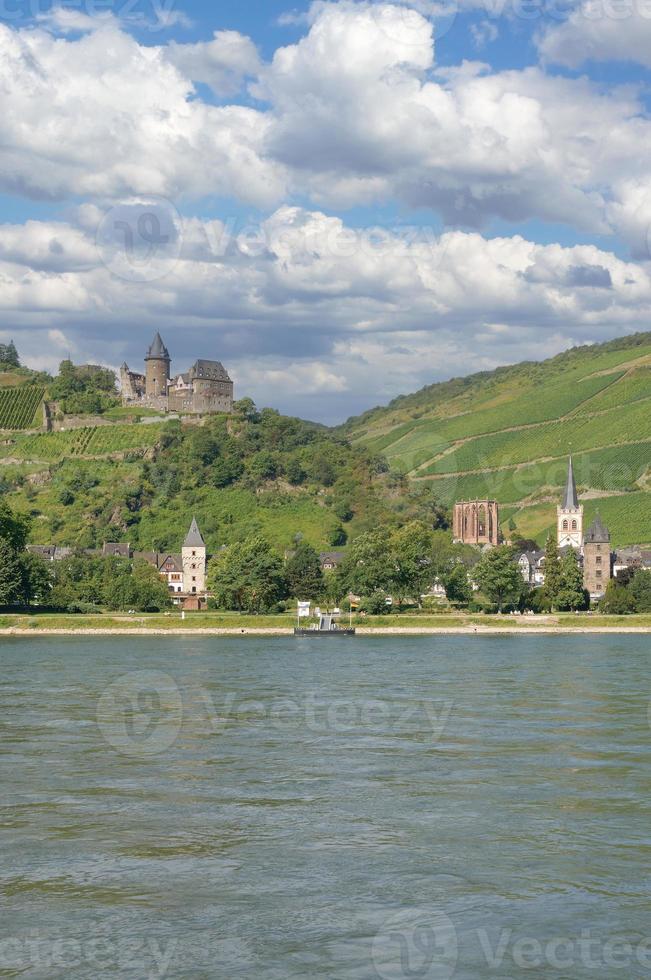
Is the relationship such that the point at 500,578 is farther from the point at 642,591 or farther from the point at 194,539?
the point at 194,539

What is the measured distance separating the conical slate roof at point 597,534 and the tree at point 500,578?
2549cm

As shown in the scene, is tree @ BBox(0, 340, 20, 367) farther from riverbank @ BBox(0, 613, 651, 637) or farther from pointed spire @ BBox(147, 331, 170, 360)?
riverbank @ BBox(0, 613, 651, 637)

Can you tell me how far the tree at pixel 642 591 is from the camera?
9050 centimetres

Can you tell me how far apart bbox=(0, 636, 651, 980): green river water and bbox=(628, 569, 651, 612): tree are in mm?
53340

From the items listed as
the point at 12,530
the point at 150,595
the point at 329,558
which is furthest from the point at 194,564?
the point at 12,530

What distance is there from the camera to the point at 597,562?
116 m

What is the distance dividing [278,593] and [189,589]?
25.6 metres

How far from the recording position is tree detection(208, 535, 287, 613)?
87.9 meters

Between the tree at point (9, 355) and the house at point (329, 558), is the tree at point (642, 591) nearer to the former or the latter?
the house at point (329, 558)

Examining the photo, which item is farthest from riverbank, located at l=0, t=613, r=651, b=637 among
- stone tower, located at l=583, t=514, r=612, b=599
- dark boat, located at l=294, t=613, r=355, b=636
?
stone tower, located at l=583, t=514, r=612, b=599

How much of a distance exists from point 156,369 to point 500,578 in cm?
8500

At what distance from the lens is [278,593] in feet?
296

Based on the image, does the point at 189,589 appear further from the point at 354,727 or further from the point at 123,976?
the point at 123,976

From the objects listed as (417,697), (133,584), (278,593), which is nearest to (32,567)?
(133,584)
